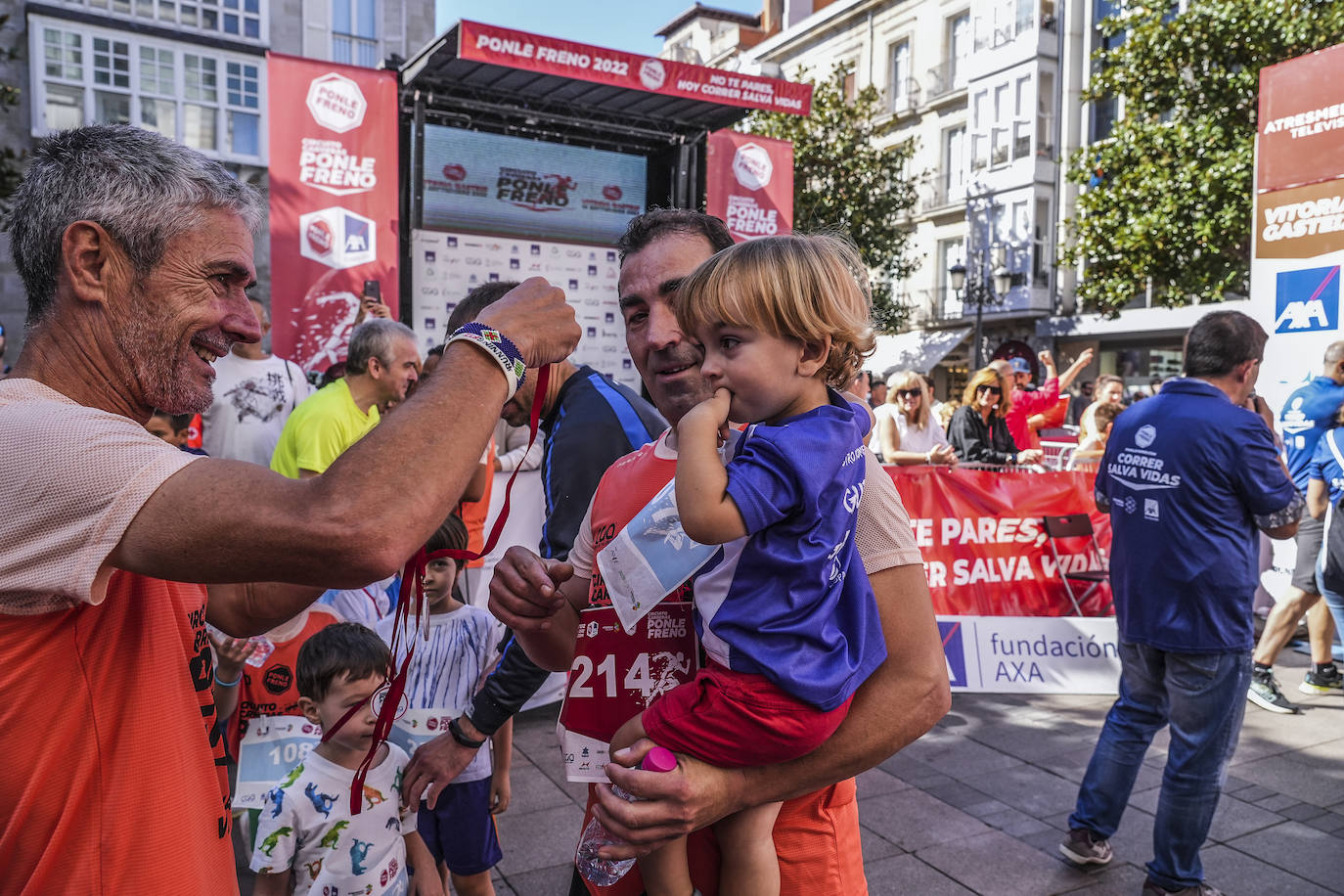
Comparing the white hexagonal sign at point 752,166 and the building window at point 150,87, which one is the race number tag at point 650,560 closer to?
the white hexagonal sign at point 752,166

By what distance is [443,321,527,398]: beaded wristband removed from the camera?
53.6 inches

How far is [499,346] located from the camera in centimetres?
137

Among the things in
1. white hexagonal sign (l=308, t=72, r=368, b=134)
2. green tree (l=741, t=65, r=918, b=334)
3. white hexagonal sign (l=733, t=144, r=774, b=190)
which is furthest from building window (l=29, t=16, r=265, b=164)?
white hexagonal sign (l=733, t=144, r=774, b=190)

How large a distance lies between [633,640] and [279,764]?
218 cm

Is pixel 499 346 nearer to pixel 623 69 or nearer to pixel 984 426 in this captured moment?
pixel 984 426

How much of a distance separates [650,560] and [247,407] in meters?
4.67

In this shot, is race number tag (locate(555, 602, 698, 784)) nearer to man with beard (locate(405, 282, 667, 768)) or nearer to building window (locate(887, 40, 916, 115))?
man with beard (locate(405, 282, 667, 768))

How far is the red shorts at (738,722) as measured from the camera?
1.46 metres

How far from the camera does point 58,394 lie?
134 centimetres

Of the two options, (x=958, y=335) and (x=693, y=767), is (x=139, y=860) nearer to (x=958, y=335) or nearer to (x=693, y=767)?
(x=693, y=767)

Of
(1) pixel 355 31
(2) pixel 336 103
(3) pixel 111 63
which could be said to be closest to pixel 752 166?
(2) pixel 336 103

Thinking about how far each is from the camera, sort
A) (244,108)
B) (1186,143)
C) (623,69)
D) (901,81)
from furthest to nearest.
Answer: (901,81) → (244,108) → (1186,143) → (623,69)

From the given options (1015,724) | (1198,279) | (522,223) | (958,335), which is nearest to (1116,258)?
(1198,279)

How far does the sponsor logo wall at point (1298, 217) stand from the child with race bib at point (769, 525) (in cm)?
764
